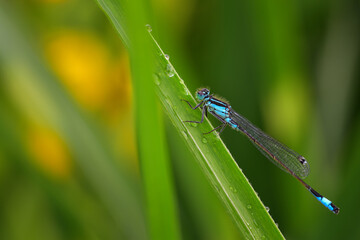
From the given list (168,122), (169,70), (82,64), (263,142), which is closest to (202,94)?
(168,122)

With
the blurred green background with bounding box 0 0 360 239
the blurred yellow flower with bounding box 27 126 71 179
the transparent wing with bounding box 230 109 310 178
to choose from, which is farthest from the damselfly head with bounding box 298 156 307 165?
the blurred yellow flower with bounding box 27 126 71 179

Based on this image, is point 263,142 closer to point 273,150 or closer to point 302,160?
point 273,150

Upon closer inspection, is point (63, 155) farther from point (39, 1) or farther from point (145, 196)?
point (145, 196)

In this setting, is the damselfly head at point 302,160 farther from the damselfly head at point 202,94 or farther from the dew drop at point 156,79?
the dew drop at point 156,79

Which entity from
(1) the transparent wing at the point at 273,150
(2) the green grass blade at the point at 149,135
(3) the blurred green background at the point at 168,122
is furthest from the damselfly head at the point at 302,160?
(2) the green grass blade at the point at 149,135

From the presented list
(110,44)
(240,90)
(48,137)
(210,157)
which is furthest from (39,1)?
(210,157)

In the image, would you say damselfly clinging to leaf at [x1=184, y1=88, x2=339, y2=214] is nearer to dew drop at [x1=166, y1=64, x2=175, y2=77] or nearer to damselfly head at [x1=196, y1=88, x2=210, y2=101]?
damselfly head at [x1=196, y1=88, x2=210, y2=101]
